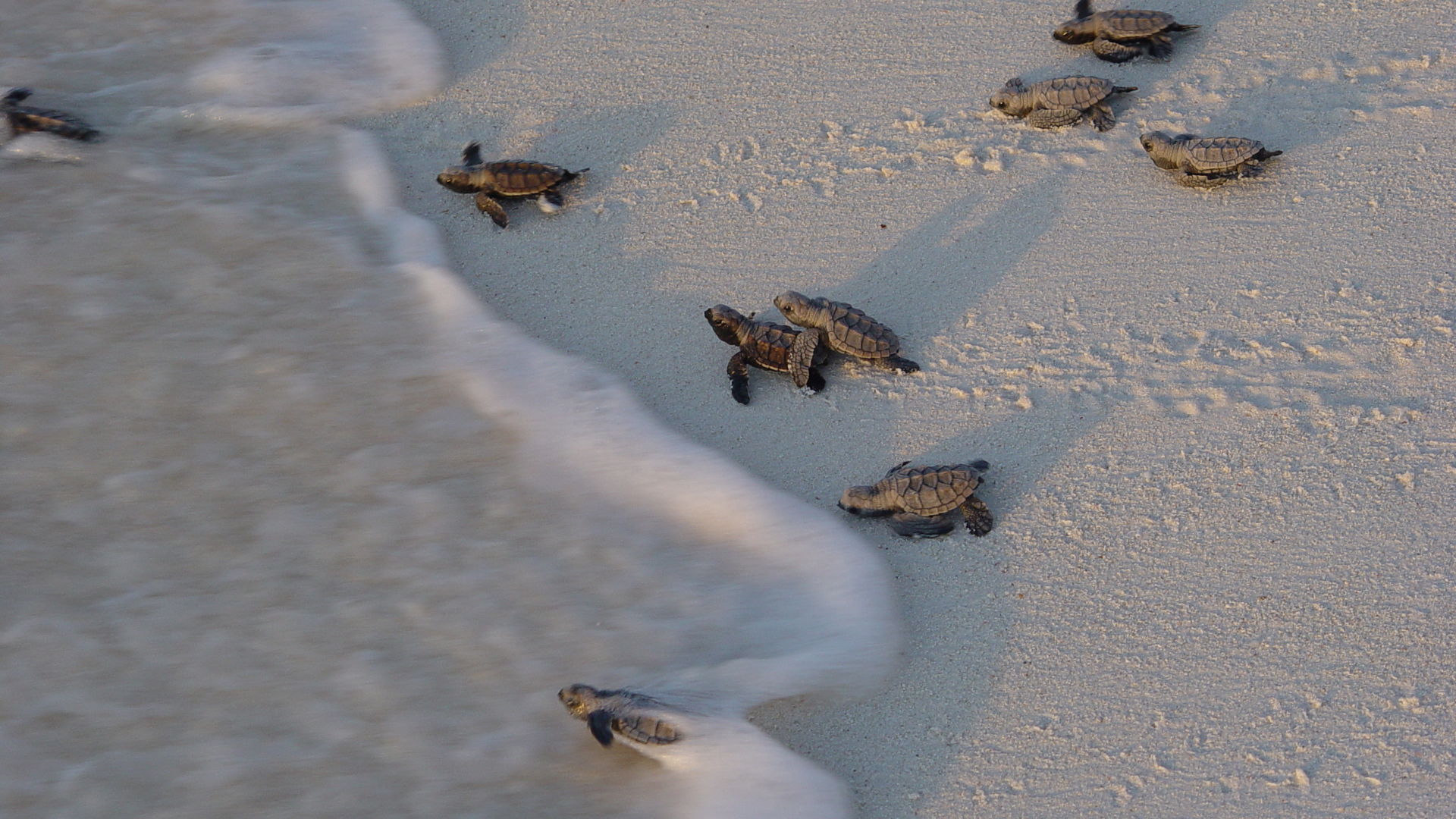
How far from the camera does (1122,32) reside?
12.4 ft

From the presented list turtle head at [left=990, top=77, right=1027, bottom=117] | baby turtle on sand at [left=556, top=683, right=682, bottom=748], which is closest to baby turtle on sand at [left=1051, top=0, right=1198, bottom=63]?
turtle head at [left=990, top=77, right=1027, bottom=117]

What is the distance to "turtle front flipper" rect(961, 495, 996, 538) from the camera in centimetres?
268

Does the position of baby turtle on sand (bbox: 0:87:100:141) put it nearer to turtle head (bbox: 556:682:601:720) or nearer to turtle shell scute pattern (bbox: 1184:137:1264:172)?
turtle head (bbox: 556:682:601:720)

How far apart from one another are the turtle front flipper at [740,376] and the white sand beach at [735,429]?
42 millimetres

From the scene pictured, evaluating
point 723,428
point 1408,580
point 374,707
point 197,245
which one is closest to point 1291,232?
point 1408,580

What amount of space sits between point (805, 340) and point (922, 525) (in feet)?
2.03

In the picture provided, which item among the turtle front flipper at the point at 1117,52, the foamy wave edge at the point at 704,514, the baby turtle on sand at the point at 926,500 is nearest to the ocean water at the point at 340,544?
the foamy wave edge at the point at 704,514

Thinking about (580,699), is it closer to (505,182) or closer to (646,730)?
(646,730)

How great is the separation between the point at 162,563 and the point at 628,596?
1196 millimetres

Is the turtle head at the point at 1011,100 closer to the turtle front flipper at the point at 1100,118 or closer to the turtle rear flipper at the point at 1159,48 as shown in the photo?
the turtle front flipper at the point at 1100,118

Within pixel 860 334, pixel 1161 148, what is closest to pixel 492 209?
pixel 860 334

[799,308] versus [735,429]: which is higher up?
[799,308]

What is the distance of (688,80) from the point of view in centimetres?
401

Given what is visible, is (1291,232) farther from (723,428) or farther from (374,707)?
(374,707)
